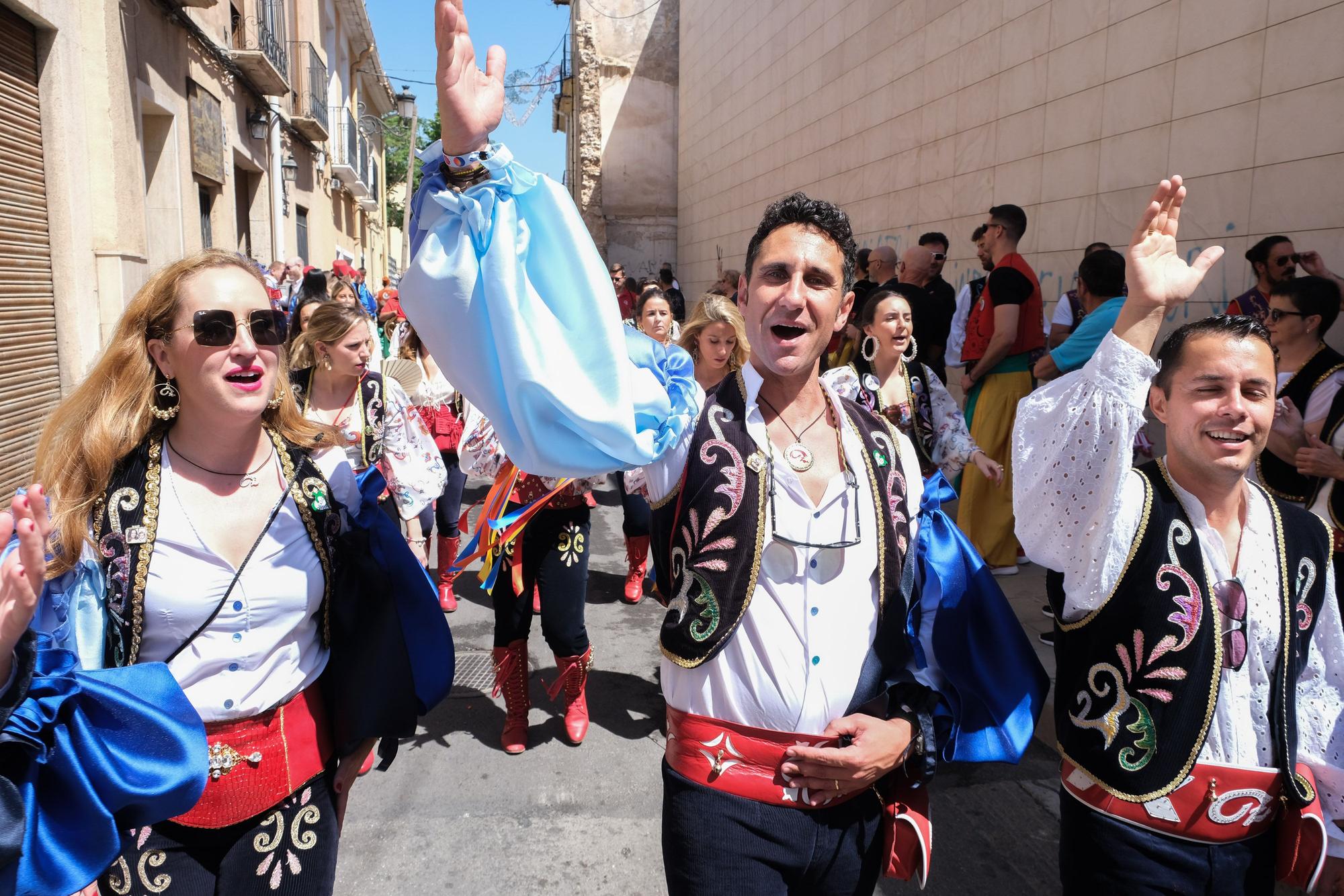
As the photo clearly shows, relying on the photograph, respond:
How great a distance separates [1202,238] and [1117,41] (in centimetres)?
178

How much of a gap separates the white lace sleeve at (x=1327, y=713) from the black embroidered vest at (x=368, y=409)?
3.58 m

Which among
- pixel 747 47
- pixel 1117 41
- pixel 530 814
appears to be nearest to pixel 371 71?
pixel 747 47

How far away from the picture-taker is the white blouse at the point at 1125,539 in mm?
1649

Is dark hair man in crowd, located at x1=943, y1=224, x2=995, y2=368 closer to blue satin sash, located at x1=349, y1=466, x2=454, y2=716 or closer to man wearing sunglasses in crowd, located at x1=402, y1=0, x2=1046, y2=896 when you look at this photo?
man wearing sunglasses in crowd, located at x1=402, y1=0, x2=1046, y2=896

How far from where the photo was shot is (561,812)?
11.4 ft

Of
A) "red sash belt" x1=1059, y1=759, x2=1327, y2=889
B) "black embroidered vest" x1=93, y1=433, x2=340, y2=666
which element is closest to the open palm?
"red sash belt" x1=1059, y1=759, x2=1327, y2=889

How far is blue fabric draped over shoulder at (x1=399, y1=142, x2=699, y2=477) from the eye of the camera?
1.54 metres

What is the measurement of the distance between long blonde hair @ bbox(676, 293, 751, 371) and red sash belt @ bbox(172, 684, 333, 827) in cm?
328

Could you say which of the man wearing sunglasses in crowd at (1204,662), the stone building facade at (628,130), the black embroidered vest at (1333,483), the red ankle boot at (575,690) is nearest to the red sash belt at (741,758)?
the man wearing sunglasses in crowd at (1204,662)

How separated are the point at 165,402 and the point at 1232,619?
240 cm

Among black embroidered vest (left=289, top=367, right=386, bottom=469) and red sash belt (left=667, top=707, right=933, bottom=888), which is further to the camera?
black embroidered vest (left=289, top=367, right=386, bottom=469)

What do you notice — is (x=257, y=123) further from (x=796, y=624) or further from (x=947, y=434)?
(x=796, y=624)

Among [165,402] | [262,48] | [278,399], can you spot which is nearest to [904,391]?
[278,399]

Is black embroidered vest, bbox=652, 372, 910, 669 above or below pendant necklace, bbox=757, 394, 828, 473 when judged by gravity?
below
